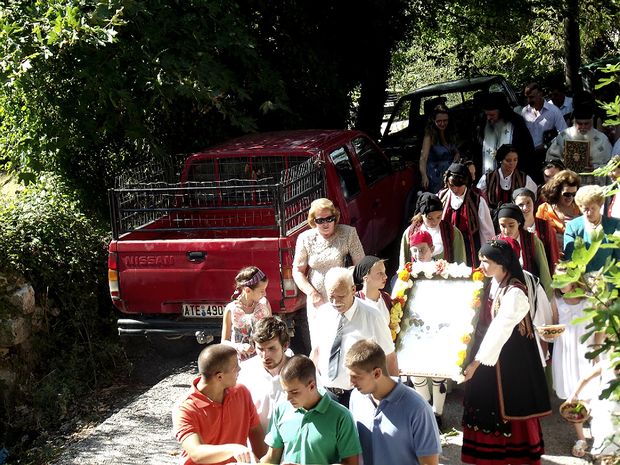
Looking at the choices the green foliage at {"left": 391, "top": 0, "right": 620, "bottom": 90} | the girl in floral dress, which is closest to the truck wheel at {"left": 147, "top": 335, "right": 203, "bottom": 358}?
the girl in floral dress

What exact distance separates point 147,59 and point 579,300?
227 inches

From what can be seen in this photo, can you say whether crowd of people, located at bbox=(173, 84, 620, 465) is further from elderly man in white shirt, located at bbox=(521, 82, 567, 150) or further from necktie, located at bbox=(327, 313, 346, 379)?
elderly man in white shirt, located at bbox=(521, 82, 567, 150)

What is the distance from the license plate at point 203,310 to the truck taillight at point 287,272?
28.9 inches

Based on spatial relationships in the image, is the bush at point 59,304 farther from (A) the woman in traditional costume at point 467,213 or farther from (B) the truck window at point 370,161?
(A) the woman in traditional costume at point 467,213

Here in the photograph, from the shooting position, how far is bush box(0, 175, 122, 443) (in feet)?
30.5

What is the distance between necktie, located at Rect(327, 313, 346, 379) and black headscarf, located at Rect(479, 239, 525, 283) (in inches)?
42.7

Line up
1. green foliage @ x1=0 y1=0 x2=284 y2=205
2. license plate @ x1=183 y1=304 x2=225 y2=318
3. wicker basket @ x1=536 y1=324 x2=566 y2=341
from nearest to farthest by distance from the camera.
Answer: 1. wicker basket @ x1=536 y1=324 x2=566 y2=341
2. license plate @ x1=183 y1=304 x2=225 y2=318
3. green foliage @ x1=0 y1=0 x2=284 y2=205

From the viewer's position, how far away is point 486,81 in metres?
14.9

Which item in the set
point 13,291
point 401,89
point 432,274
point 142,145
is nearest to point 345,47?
point 142,145

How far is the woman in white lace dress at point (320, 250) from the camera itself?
788cm

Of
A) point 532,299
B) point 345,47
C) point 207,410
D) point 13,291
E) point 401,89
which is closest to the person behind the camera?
point 207,410

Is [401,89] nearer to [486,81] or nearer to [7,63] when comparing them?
[486,81]

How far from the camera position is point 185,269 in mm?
8766

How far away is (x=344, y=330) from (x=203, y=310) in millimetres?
3011
